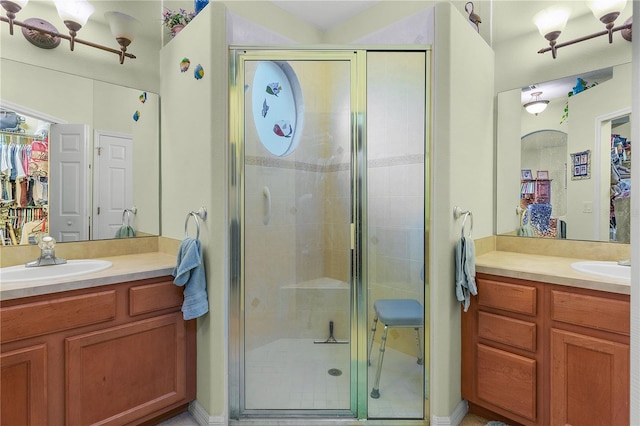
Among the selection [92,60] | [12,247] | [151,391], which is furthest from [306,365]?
[92,60]

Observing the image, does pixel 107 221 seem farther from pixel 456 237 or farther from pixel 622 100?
pixel 622 100

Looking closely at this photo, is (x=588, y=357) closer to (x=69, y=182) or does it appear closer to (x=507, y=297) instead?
(x=507, y=297)

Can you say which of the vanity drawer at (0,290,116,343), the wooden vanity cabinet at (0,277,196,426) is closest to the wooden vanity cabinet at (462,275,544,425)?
the wooden vanity cabinet at (0,277,196,426)

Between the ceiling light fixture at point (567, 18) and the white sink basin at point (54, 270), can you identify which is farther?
the ceiling light fixture at point (567, 18)

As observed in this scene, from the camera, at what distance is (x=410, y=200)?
2.16m

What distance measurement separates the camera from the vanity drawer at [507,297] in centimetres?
175

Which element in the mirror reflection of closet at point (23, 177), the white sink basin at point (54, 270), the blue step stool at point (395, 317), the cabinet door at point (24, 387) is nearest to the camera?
the cabinet door at point (24, 387)

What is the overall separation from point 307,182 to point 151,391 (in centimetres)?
151

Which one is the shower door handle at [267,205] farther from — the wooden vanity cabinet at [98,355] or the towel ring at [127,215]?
the towel ring at [127,215]

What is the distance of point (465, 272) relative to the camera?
72.4 inches

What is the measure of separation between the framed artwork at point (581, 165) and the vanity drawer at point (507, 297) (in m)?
0.86

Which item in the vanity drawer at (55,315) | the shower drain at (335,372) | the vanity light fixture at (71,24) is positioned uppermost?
the vanity light fixture at (71,24)

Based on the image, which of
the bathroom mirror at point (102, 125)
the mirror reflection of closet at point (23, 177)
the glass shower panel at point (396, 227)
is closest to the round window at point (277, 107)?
the glass shower panel at point (396, 227)

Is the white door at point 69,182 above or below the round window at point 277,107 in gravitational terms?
below
